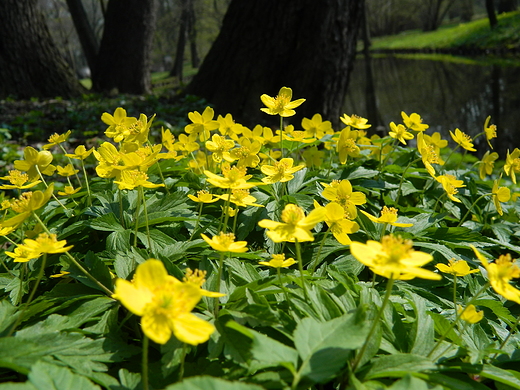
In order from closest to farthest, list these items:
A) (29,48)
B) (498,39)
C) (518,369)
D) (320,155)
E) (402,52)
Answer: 1. (518,369)
2. (320,155)
3. (29,48)
4. (498,39)
5. (402,52)

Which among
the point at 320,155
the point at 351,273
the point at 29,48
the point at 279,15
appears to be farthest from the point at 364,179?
the point at 29,48

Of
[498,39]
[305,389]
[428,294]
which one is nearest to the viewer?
[305,389]

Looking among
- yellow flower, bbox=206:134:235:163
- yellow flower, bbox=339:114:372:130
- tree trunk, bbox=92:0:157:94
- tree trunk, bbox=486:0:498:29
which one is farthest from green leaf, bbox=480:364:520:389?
tree trunk, bbox=486:0:498:29

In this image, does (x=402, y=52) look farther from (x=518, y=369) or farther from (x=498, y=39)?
(x=518, y=369)

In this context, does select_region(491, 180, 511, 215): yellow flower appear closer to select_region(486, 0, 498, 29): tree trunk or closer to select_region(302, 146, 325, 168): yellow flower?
select_region(302, 146, 325, 168): yellow flower

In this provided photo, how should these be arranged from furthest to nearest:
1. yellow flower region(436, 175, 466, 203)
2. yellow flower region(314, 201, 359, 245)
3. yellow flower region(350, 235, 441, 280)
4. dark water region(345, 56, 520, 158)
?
dark water region(345, 56, 520, 158)
yellow flower region(436, 175, 466, 203)
yellow flower region(314, 201, 359, 245)
yellow flower region(350, 235, 441, 280)

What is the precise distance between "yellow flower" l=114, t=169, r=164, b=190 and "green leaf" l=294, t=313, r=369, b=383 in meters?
0.69

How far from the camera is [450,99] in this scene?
40.3ft

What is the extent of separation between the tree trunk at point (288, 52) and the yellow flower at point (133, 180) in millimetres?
3600

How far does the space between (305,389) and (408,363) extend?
0.28 metres

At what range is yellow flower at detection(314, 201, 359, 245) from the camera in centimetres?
121

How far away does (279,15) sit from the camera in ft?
15.5

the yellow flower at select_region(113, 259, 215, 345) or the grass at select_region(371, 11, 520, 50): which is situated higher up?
the grass at select_region(371, 11, 520, 50)

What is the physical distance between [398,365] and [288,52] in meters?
4.45
